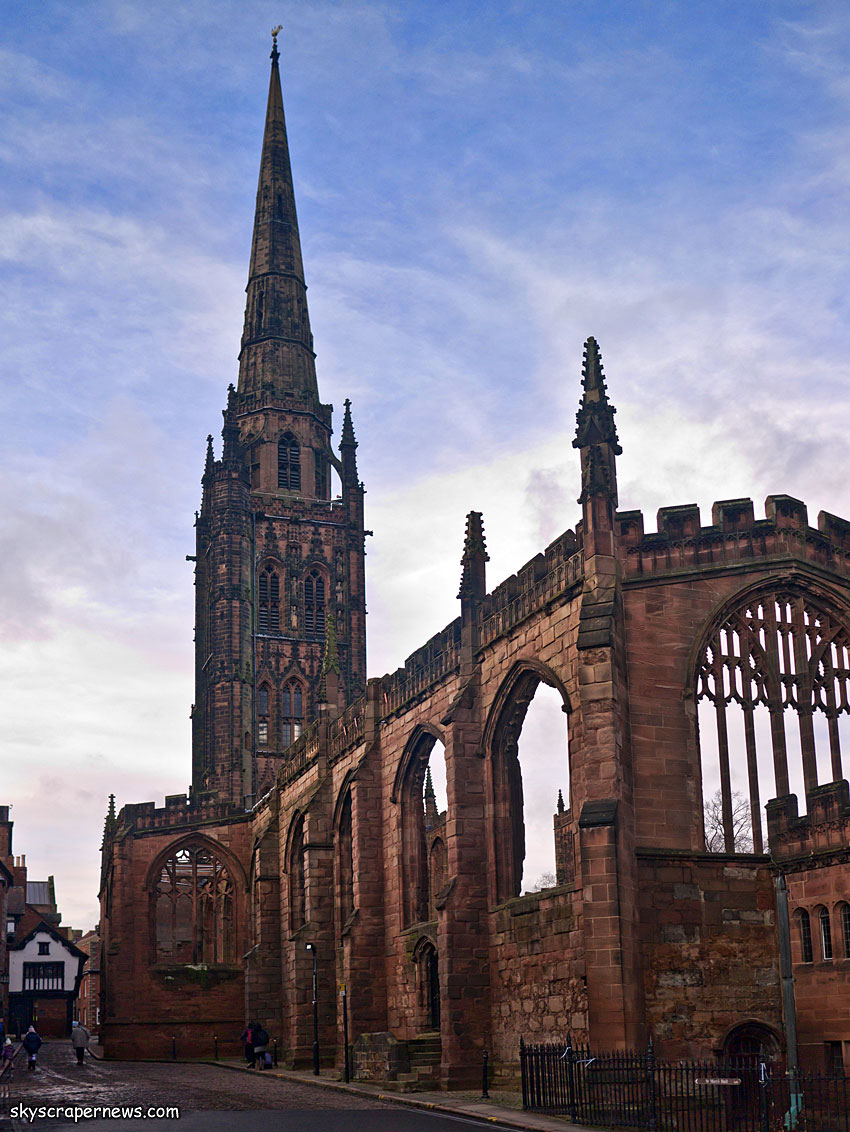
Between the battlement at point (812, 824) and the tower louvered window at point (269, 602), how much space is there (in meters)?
57.6

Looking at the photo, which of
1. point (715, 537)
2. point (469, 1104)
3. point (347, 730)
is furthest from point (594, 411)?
point (347, 730)

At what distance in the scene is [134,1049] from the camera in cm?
5200

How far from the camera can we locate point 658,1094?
903 inches

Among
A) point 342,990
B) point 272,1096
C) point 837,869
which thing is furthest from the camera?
point 342,990

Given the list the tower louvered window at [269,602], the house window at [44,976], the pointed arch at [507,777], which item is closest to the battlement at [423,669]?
the pointed arch at [507,777]

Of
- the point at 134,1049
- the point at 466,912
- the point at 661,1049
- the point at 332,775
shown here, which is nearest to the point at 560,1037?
the point at 661,1049

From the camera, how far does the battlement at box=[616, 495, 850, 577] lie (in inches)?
1080

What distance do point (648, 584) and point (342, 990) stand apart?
15820mm

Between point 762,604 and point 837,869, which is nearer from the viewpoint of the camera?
point 837,869

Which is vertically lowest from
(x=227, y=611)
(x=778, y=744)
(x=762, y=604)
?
(x=778, y=744)

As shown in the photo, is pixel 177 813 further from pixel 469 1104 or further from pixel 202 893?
pixel 469 1104

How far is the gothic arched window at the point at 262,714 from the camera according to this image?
78.1 metres

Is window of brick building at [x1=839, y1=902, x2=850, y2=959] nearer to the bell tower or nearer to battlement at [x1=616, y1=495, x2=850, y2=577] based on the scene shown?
battlement at [x1=616, y1=495, x2=850, y2=577]

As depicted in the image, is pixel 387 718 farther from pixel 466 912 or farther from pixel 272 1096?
pixel 272 1096
